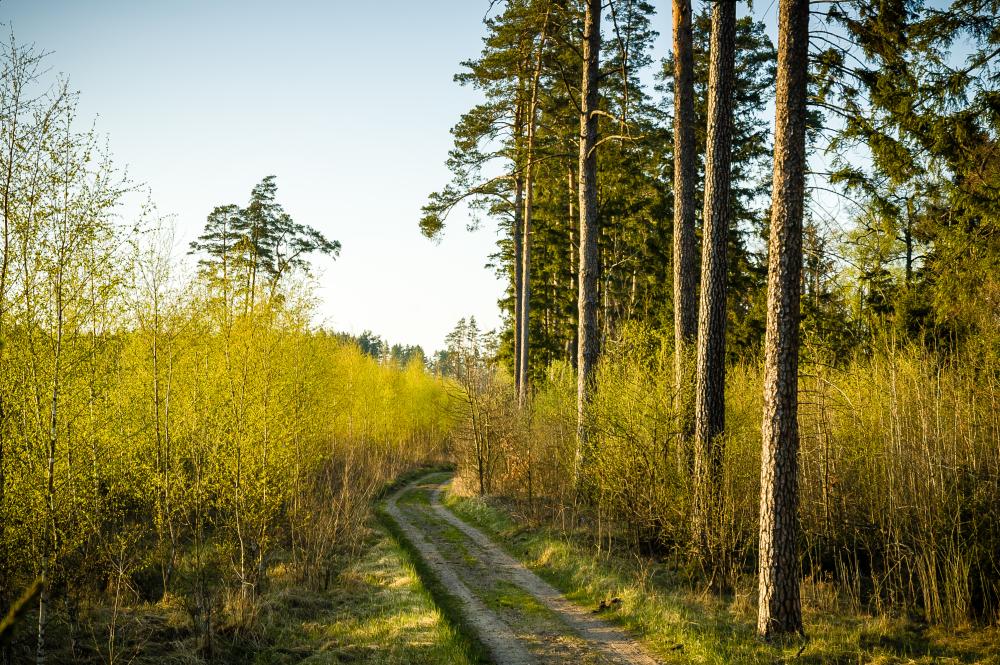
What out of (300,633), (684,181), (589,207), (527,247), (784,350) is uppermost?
(527,247)

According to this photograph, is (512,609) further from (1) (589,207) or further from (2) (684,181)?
(1) (589,207)

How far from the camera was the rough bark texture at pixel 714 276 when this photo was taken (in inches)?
334

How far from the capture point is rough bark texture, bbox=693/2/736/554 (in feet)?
27.9

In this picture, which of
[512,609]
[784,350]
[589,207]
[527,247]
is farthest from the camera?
A: [527,247]

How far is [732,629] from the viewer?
22.6 ft

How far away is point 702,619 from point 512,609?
2.75m

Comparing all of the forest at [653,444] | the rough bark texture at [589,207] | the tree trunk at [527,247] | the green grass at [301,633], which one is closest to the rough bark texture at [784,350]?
the forest at [653,444]

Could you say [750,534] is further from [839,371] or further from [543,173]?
[543,173]

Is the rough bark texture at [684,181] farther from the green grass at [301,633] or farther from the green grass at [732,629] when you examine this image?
the green grass at [301,633]

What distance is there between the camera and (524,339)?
20.4 m

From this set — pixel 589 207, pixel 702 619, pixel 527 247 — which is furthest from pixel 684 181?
pixel 527 247

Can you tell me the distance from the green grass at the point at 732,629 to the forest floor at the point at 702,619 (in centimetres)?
1

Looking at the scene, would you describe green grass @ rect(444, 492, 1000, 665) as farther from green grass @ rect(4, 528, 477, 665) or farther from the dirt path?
green grass @ rect(4, 528, 477, 665)

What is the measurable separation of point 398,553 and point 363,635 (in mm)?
3934
